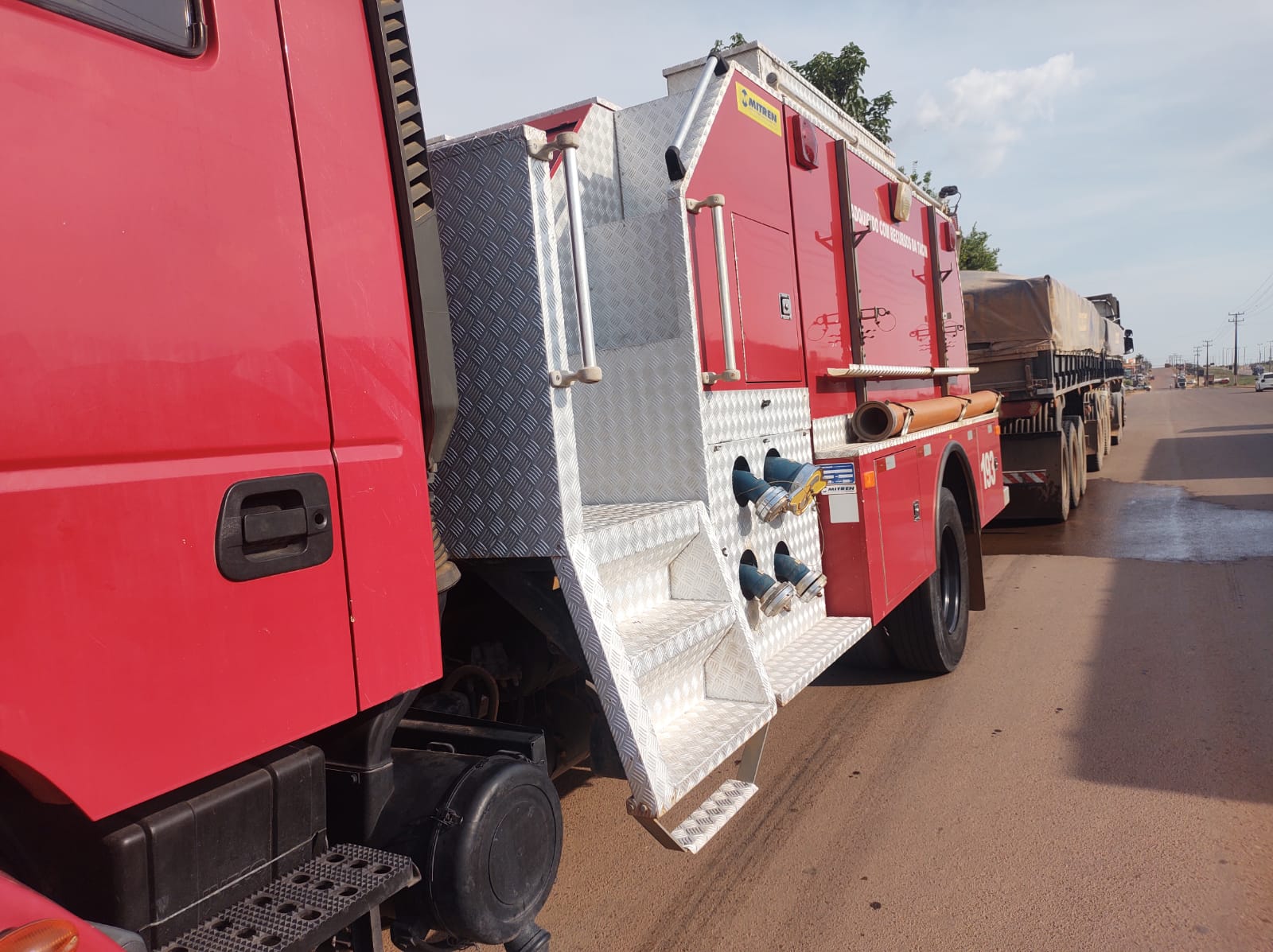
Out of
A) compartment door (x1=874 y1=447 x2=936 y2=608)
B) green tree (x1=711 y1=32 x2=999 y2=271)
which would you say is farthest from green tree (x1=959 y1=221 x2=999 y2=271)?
compartment door (x1=874 y1=447 x2=936 y2=608)

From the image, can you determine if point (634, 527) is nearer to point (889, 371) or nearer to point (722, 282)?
point (722, 282)

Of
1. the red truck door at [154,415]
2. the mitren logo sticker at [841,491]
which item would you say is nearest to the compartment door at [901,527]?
the mitren logo sticker at [841,491]

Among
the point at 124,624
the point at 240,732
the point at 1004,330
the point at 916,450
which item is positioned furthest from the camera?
the point at 1004,330

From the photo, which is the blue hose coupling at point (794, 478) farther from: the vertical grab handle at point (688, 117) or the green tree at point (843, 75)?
the green tree at point (843, 75)

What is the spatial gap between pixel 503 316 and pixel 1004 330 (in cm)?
1041

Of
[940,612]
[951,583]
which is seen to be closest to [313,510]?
[940,612]

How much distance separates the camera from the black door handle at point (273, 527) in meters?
1.55

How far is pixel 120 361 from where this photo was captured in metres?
1.42

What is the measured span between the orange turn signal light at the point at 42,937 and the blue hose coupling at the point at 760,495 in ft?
8.40

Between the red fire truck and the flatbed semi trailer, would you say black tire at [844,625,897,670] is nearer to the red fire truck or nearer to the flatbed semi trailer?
the red fire truck

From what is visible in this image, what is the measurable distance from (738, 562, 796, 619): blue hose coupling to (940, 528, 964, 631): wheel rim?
105 inches

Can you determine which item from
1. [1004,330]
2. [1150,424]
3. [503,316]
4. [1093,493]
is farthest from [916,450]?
[1150,424]

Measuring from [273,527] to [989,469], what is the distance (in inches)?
241

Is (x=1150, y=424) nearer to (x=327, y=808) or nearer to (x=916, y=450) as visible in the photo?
(x=916, y=450)
